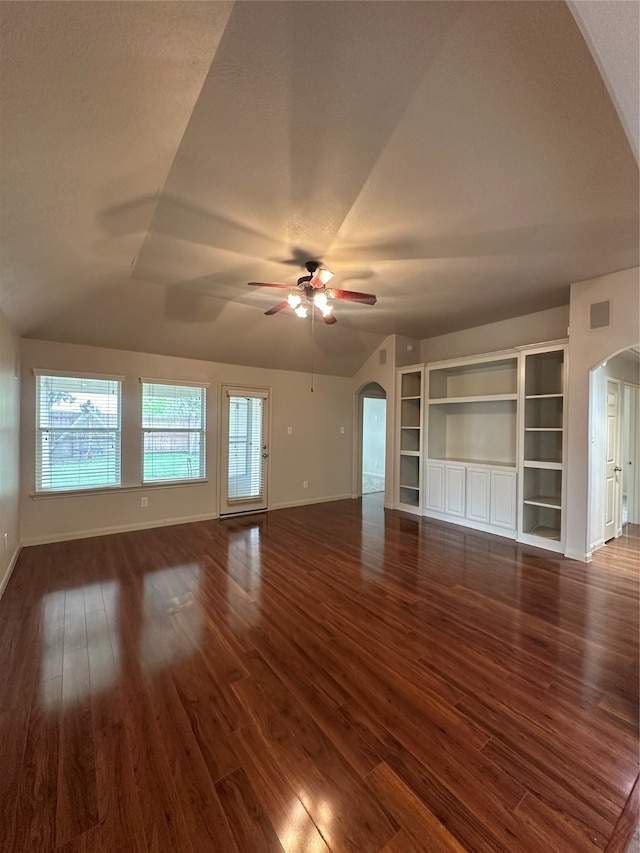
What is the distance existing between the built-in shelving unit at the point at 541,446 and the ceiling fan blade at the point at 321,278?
2.91 m

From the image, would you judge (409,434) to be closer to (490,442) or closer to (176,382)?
(490,442)

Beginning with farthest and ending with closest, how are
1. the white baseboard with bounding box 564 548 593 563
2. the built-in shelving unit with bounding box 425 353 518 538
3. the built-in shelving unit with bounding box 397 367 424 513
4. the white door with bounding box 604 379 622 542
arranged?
1. the built-in shelving unit with bounding box 397 367 424 513
2. the built-in shelving unit with bounding box 425 353 518 538
3. the white door with bounding box 604 379 622 542
4. the white baseboard with bounding box 564 548 593 563

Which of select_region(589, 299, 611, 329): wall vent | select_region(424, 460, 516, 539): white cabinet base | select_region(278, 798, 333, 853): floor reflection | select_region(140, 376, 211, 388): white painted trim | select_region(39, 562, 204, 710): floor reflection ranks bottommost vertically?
select_region(39, 562, 204, 710): floor reflection

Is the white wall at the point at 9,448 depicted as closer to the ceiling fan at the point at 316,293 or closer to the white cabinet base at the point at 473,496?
the ceiling fan at the point at 316,293

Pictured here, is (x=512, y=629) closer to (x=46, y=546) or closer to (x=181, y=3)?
(x=181, y=3)

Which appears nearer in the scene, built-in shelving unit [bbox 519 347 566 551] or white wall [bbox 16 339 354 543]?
white wall [bbox 16 339 354 543]

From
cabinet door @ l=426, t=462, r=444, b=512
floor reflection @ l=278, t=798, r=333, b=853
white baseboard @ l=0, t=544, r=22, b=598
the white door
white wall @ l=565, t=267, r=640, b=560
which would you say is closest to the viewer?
floor reflection @ l=278, t=798, r=333, b=853

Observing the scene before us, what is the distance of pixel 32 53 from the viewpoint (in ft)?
3.92

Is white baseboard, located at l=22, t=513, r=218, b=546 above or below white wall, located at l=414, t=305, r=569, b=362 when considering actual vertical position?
below

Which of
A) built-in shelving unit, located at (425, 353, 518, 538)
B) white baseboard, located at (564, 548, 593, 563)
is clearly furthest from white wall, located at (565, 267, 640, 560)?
built-in shelving unit, located at (425, 353, 518, 538)

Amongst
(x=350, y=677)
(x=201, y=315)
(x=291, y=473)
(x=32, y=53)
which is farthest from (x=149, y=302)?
(x=350, y=677)

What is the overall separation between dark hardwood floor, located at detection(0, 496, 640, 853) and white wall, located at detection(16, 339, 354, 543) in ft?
3.43

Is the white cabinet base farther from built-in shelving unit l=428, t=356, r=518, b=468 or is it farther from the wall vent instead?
the wall vent

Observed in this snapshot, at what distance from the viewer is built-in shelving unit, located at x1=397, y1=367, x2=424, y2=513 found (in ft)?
20.0
